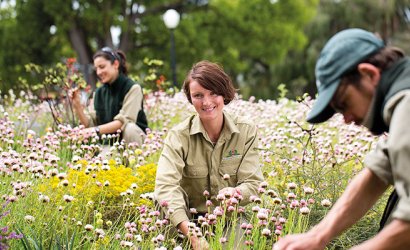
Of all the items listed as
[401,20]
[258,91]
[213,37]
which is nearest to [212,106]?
[213,37]

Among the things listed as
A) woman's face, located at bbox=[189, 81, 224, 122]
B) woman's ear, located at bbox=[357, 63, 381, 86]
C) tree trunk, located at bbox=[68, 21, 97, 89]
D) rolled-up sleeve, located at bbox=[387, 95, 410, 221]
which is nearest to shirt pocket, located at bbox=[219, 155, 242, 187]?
woman's face, located at bbox=[189, 81, 224, 122]

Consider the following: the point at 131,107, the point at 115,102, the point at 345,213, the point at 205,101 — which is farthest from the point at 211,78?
the point at 115,102

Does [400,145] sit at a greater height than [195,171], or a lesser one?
greater

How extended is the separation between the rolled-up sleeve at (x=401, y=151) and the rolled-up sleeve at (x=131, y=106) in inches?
174

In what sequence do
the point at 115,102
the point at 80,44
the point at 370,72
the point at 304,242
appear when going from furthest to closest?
the point at 80,44, the point at 115,102, the point at 304,242, the point at 370,72

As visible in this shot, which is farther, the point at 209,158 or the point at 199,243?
the point at 209,158

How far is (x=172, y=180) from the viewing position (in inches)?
142

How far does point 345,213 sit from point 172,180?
1656mm

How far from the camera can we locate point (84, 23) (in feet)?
65.5

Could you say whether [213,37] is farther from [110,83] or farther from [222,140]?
[222,140]

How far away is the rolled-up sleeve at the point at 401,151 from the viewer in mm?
1732

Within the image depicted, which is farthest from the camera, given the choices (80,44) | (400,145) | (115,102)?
(80,44)

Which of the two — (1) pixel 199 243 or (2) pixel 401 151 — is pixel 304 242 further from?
(1) pixel 199 243

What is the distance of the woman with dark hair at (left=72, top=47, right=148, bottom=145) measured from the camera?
19.7 feet
